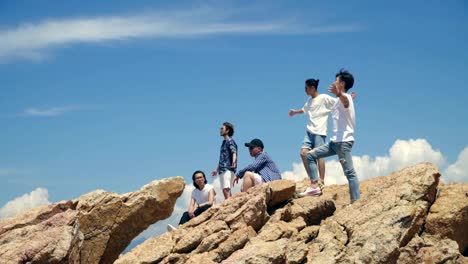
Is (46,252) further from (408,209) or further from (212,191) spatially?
(408,209)

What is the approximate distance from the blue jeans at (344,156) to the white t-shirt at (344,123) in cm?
19

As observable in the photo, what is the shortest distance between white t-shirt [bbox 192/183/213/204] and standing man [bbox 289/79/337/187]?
388cm

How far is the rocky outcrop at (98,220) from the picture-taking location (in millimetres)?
21344

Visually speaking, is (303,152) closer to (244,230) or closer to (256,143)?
Result: (256,143)

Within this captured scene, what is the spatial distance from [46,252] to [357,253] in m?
9.45

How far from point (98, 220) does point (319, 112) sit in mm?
9036

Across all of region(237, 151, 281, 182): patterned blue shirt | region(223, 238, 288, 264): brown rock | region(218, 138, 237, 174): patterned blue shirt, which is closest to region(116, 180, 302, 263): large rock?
region(223, 238, 288, 264): brown rock

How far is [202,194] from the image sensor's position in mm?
23984

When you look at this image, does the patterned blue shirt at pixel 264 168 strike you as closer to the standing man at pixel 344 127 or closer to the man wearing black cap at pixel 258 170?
the man wearing black cap at pixel 258 170

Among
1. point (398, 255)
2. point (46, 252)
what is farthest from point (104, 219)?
point (398, 255)

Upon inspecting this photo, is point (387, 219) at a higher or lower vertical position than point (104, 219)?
lower

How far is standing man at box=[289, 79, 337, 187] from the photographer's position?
22.9 meters

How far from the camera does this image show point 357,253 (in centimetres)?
1733

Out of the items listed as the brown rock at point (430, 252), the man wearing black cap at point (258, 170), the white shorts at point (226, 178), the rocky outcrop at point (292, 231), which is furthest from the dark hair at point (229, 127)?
the brown rock at point (430, 252)
